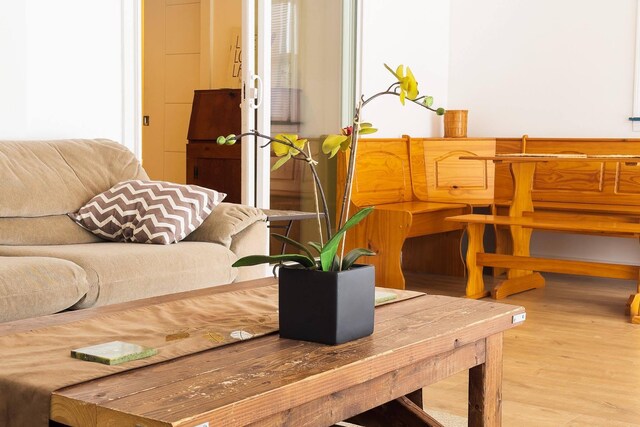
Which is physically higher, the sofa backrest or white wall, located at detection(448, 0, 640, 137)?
white wall, located at detection(448, 0, 640, 137)

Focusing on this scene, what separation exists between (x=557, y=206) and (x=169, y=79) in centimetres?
367

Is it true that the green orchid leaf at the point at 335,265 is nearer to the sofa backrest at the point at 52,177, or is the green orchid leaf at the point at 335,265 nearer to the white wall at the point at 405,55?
the sofa backrest at the point at 52,177

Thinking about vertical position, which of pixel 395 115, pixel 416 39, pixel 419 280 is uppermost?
pixel 416 39

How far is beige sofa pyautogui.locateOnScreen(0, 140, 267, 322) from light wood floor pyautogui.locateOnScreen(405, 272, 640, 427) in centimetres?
104

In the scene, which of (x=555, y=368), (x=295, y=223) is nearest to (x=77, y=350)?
(x=555, y=368)

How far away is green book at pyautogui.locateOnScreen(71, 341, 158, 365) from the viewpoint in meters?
1.66

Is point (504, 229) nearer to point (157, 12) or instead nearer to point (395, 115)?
point (395, 115)

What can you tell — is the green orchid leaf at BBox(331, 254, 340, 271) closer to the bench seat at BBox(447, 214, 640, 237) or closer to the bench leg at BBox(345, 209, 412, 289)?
the bench seat at BBox(447, 214, 640, 237)

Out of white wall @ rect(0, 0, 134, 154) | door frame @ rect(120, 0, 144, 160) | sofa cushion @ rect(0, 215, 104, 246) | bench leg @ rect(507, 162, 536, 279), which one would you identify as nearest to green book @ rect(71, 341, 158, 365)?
sofa cushion @ rect(0, 215, 104, 246)

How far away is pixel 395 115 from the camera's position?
6441 millimetres

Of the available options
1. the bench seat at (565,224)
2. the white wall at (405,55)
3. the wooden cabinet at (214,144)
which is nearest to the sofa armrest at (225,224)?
the bench seat at (565,224)

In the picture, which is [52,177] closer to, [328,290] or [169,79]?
[328,290]

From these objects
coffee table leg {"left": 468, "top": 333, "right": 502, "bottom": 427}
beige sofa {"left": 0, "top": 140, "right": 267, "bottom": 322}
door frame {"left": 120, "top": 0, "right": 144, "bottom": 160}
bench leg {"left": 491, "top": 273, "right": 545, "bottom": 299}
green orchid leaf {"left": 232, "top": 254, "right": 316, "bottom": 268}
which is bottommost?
bench leg {"left": 491, "top": 273, "right": 545, "bottom": 299}

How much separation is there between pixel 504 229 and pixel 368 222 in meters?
1.21
